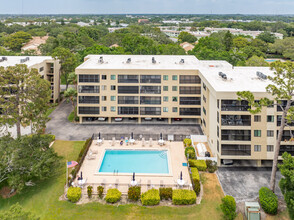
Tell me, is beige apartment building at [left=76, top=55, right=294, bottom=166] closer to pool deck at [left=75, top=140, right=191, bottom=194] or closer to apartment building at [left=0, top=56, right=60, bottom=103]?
pool deck at [left=75, top=140, right=191, bottom=194]

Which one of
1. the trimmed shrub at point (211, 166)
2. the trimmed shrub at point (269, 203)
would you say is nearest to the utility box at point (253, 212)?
the trimmed shrub at point (269, 203)

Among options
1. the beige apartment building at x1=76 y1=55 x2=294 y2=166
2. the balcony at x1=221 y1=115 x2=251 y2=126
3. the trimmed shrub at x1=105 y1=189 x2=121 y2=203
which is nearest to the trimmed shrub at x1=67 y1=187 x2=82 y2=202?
the trimmed shrub at x1=105 y1=189 x2=121 y2=203

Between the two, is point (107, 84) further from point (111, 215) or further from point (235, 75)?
Result: point (111, 215)

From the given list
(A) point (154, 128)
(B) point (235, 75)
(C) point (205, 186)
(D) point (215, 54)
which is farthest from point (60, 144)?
(D) point (215, 54)

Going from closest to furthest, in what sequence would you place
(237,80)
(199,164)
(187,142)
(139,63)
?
(199,164) < (237,80) < (187,142) < (139,63)

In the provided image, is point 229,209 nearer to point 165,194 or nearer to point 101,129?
point 165,194

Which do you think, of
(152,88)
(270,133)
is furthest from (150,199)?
(152,88)
